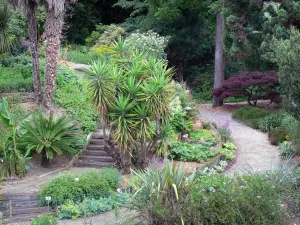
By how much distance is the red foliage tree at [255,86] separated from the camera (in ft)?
71.1

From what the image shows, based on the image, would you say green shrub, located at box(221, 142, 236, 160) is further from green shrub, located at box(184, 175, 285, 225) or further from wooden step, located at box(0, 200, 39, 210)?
wooden step, located at box(0, 200, 39, 210)

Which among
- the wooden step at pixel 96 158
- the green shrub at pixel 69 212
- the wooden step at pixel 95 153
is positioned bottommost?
the green shrub at pixel 69 212

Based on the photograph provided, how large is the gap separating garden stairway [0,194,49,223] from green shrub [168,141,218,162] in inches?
178

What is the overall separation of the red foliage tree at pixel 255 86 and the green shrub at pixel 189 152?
7.86m

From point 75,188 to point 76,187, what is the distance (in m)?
0.04

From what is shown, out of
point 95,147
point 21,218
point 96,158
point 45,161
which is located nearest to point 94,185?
point 21,218

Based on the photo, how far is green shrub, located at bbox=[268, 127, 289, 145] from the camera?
16500mm

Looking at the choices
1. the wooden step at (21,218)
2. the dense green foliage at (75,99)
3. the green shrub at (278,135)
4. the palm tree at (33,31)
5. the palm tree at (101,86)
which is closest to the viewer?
the wooden step at (21,218)

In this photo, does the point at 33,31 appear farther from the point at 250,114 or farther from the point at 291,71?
the point at 250,114

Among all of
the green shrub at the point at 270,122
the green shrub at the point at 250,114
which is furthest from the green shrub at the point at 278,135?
the green shrub at the point at 250,114

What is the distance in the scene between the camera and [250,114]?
20609mm

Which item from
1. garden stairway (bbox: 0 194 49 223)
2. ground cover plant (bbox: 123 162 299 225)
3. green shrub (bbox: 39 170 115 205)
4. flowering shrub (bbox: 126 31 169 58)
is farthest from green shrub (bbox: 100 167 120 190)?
flowering shrub (bbox: 126 31 169 58)

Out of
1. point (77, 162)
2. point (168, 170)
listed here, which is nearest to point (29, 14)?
point (77, 162)

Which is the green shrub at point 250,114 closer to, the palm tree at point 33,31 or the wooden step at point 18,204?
the palm tree at point 33,31
